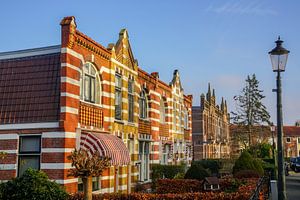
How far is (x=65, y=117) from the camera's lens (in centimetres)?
1627

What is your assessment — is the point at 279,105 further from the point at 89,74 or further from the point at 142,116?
the point at 142,116

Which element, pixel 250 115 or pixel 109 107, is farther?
pixel 250 115

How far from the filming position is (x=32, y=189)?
13.5 meters

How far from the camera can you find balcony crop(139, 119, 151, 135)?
26869 millimetres

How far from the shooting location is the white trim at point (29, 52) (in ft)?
58.1

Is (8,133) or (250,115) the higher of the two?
(250,115)

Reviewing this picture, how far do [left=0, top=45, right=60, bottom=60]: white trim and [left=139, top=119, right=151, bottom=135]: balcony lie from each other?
10.8 meters

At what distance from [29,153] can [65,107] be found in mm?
2835

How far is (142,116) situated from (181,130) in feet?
37.0

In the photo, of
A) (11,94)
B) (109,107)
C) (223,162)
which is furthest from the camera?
(223,162)

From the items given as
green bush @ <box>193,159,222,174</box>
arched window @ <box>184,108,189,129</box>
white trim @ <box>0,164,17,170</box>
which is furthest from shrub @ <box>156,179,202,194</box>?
green bush @ <box>193,159,222,174</box>

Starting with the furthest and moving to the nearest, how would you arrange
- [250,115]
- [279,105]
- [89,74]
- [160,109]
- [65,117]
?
1. [250,115]
2. [160,109]
3. [89,74]
4. [65,117]
5. [279,105]

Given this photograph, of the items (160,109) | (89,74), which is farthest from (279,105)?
(160,109)

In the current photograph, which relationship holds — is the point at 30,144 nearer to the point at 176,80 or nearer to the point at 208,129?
the point at 176,80
